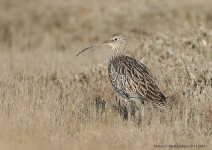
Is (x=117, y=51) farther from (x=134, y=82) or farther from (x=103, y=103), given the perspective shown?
(x=134, y=82)

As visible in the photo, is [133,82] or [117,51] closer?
[133,82]

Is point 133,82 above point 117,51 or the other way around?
the other way around

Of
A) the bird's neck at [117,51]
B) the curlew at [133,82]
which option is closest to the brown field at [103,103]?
the curlew at [133,82]

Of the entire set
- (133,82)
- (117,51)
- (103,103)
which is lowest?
(103,103)

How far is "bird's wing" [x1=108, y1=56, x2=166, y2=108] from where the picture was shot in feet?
22.0

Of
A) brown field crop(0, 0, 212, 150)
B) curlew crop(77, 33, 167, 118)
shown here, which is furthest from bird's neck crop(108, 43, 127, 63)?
brown field crop(0, 0, 212, 150)

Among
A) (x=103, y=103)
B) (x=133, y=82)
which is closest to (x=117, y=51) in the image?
(x=103, y=103)

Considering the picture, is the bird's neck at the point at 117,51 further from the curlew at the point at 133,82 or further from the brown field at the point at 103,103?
the brown field at the point at 103,103

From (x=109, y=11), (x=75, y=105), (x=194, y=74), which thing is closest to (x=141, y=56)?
(x=194, y=74)

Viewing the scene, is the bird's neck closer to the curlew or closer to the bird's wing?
the curlew

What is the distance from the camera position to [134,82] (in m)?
6.84

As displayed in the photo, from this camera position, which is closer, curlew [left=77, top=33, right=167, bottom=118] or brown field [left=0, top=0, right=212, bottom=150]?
brown field [left=0, top=0, right=212, bottom=150]

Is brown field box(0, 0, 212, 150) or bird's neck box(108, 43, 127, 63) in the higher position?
bird's neck box(108, 43, 127, 63)

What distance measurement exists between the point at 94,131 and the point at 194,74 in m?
3.33
